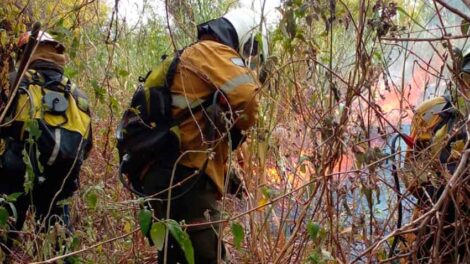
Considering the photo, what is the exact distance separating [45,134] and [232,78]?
1064 millimetres

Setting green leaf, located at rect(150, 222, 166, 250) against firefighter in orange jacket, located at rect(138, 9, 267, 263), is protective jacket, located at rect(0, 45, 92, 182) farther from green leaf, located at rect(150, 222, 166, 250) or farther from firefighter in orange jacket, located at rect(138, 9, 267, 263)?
green leaf, located at rect(150, 222, 166, 250)

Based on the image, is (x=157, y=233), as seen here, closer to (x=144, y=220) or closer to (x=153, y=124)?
(x=144, y=220)

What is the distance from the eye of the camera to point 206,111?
97.5 inches

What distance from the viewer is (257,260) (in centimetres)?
295

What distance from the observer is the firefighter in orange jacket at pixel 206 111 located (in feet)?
8.11

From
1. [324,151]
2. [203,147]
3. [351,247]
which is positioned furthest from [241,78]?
[351,247]

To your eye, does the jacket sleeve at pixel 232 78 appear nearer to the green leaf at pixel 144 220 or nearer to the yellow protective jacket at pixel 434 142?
the yellow protective jacket at pixel 434 142

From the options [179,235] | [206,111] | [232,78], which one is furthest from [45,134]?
[179,235]

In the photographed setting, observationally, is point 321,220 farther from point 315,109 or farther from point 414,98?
point 414,98

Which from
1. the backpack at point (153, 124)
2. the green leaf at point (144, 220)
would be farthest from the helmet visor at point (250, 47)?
the green leaf at point (144, 220)

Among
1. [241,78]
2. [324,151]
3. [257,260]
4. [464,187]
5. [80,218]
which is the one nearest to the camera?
[464,187]

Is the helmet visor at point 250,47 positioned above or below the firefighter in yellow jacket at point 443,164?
above

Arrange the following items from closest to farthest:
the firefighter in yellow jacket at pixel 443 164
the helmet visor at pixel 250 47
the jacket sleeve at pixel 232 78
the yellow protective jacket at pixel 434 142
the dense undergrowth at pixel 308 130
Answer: the firefighter in yellow jacket at pixel 443 164 < the yellow protective jacket at pixel 434 142 < the dense undergrowth at pixel 308 130 < the jacket sleeve at pixel 232 78 < the helmet visor at pixel 250 47

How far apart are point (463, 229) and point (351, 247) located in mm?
1115
